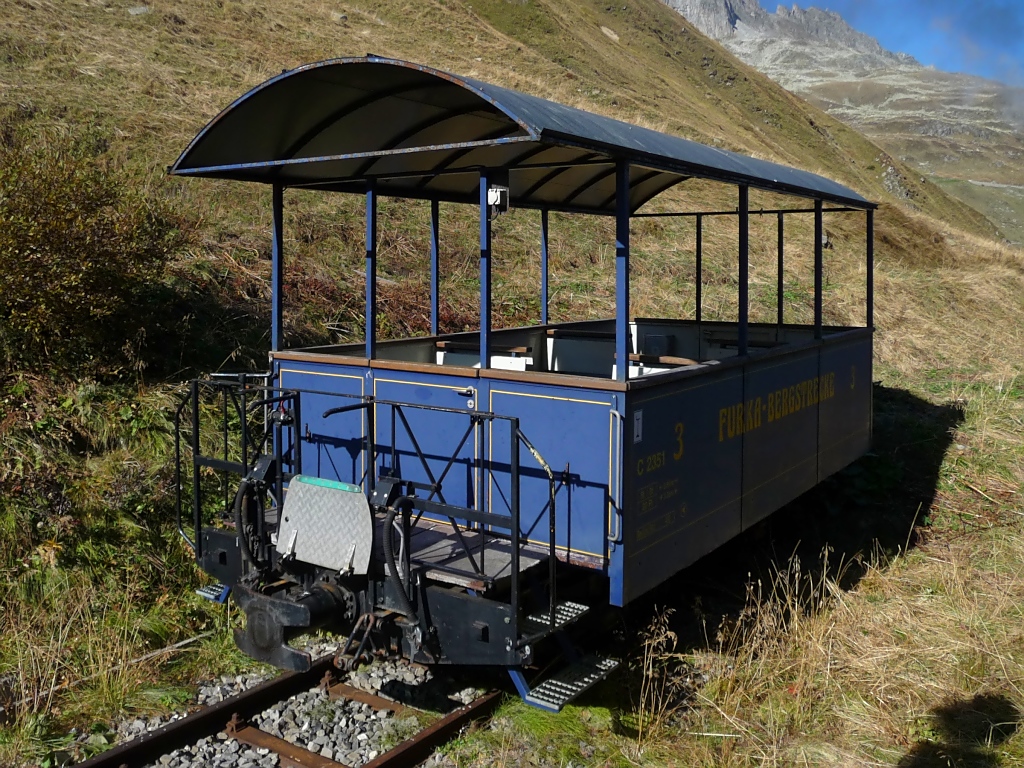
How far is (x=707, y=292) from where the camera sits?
19109 mm

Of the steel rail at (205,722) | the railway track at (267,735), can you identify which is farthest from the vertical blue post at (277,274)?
the railway track at (267,735)

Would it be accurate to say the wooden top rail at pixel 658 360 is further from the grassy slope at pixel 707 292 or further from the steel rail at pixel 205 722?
the steel rail at pixel 205 722

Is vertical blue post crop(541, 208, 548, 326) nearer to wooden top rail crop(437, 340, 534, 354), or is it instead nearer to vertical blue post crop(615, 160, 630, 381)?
wooden top rail crop(437, 340, 534, 354)

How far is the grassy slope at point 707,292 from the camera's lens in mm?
5734

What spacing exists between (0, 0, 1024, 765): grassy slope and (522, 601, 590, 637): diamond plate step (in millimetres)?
784

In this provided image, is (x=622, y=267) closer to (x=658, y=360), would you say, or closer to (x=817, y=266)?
(x=658, y=360)

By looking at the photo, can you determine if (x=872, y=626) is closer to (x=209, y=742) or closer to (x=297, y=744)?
(x=297, y=744)

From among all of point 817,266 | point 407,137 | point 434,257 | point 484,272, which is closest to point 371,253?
point 407,137

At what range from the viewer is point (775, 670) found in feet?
20.1

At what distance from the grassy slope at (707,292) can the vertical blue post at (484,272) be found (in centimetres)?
235

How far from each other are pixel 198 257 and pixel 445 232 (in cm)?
609

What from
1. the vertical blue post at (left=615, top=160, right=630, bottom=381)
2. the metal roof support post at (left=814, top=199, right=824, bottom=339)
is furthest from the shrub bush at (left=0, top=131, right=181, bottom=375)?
the metal roof support post at (left=814, top=199, right=824, bottom=339)

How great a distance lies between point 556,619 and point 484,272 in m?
2.24

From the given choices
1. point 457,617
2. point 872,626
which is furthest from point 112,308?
point 872,626
